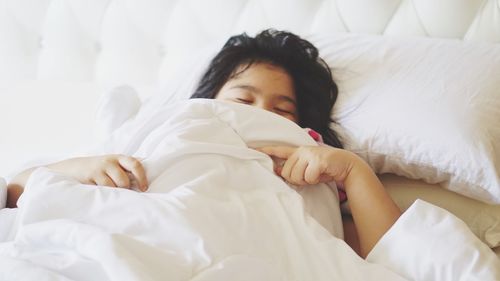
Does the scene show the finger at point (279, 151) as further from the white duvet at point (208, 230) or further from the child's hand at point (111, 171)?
the child's hand at point (111, 171)

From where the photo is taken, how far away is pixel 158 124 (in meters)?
0.97

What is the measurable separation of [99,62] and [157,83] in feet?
0.74

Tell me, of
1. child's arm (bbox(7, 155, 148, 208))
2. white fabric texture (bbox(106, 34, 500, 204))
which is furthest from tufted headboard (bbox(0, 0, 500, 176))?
child's arm (bbox(7, 155, 148, 208))

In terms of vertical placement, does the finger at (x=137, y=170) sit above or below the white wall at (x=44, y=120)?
above

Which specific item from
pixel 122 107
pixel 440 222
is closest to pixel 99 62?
pixel 122 107

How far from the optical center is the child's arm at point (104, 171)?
0.82m

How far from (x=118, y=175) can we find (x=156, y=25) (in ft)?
2.53

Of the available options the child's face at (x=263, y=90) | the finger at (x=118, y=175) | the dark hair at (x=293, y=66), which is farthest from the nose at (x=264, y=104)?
the finger at (x=118, y=175)

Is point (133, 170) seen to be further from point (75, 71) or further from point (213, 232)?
point (75, 71)

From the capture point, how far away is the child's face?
1052 millimetres

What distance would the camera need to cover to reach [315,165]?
33.0 inches

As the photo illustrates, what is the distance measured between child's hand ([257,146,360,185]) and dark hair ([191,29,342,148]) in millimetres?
240

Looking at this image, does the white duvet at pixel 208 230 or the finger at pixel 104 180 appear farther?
the finger at pixel 104 180

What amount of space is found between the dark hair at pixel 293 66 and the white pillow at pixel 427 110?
4cm
